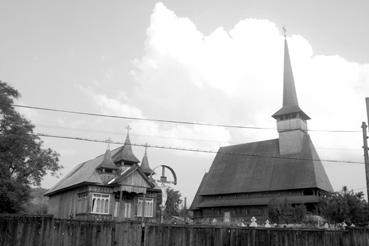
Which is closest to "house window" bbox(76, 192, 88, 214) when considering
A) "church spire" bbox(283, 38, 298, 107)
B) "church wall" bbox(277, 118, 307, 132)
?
"church wall" bbox(277, 118, 307, 132)

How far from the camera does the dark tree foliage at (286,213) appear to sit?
37219 mm

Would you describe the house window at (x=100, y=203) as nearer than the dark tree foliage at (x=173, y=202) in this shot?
Yes

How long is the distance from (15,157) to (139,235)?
24390 mm

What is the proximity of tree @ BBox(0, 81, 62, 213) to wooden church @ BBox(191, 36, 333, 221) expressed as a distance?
24.9 metres

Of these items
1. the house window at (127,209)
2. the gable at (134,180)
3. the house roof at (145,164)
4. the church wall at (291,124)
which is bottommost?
the house window at (127,209)

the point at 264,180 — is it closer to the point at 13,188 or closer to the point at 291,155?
the point at 291,155

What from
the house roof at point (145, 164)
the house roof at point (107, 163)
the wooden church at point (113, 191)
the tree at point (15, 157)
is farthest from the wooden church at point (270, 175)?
the tree at point (15, 157)

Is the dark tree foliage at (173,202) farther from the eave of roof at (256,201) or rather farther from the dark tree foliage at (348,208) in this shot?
the dark tree foliage at (348,208)

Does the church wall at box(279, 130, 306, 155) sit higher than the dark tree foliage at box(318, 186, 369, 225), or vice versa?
the church wall at box(279, 130, 306, 155)

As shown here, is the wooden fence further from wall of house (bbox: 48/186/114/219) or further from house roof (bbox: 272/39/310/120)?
house roof (bbox: 272/39/310/120)

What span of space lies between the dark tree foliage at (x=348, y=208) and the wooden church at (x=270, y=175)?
7.07 metres

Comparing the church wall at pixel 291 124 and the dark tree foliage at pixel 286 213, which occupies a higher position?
the church wall at pixel 291 124

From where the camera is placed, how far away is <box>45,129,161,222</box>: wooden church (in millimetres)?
32594

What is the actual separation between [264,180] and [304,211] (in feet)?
35.2
